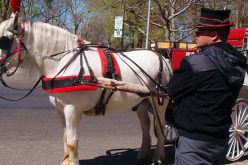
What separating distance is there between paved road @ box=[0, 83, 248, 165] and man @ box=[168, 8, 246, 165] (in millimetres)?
3548

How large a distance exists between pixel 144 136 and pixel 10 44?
240 centimetres

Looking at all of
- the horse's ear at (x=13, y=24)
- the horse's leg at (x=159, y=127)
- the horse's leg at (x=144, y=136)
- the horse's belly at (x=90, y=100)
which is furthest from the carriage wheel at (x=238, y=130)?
the horse's ear at (x=13, y=24)

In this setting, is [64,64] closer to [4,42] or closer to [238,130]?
[4,42]

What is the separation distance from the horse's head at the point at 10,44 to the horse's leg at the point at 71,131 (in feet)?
2.74

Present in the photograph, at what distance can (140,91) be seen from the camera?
567 cm

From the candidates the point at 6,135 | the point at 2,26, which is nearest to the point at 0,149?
the point at 6,135

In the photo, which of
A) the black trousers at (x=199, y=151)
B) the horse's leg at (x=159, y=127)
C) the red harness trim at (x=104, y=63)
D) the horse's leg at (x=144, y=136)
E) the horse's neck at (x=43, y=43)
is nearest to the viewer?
the black trousers at (x=199, y=151)

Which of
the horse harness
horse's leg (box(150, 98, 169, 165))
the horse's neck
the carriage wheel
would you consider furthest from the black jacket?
the carriage wheel

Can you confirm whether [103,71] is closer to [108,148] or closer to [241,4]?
[108,148]

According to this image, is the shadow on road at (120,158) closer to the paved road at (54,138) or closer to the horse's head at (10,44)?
the paved road at (54,138)

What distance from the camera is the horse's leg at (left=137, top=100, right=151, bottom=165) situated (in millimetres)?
6507

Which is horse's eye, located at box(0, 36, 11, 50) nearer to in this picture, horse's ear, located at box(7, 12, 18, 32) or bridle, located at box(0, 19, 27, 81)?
bridle, located at box(0, 19, 27, 81)

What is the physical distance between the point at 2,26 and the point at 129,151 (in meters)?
2.96

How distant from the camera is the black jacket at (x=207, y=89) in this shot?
2.96 metres
